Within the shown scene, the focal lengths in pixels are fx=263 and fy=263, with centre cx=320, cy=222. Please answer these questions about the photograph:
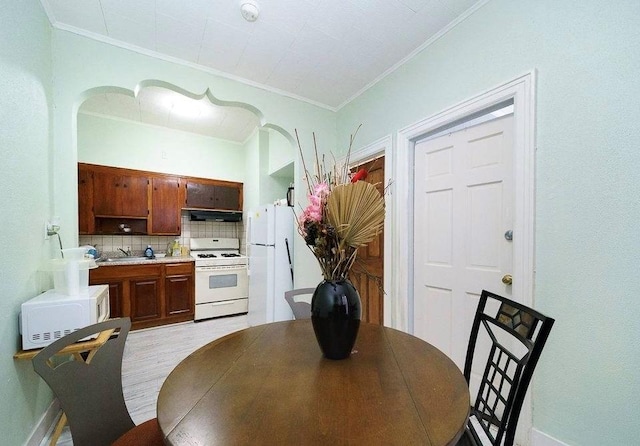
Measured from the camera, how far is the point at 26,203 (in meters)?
1.46

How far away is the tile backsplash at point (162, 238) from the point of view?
12.3 feet

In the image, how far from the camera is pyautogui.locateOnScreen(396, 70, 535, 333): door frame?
146cm

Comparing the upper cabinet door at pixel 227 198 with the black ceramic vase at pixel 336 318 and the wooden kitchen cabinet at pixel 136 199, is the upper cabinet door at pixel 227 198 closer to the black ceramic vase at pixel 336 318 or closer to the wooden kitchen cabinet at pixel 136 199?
the wooden kitchen cabinet at pixel 136 199

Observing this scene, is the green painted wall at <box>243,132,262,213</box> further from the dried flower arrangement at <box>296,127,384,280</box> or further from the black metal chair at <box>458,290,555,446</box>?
the black metal chair at <box>458,290,555,446</box>

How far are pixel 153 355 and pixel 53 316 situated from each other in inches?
62.0

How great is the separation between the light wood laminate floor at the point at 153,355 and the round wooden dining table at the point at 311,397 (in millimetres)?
1479

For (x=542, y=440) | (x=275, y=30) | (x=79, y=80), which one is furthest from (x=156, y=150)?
(x=542, y=440)

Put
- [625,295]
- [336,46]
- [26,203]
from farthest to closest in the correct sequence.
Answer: [336,46] → [26,203] → [625,295]

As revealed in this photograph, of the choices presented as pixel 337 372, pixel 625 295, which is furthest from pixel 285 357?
pixel 625 295

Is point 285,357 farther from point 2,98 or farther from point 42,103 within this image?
point 42,103

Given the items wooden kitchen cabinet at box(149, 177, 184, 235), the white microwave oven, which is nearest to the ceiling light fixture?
the white microwave oven

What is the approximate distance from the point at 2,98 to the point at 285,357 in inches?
69.1

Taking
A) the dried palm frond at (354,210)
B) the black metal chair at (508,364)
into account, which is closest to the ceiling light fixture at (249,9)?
the dried palm frond at (354,210)

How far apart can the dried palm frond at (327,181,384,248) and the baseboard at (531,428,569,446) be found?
4.92 ft
